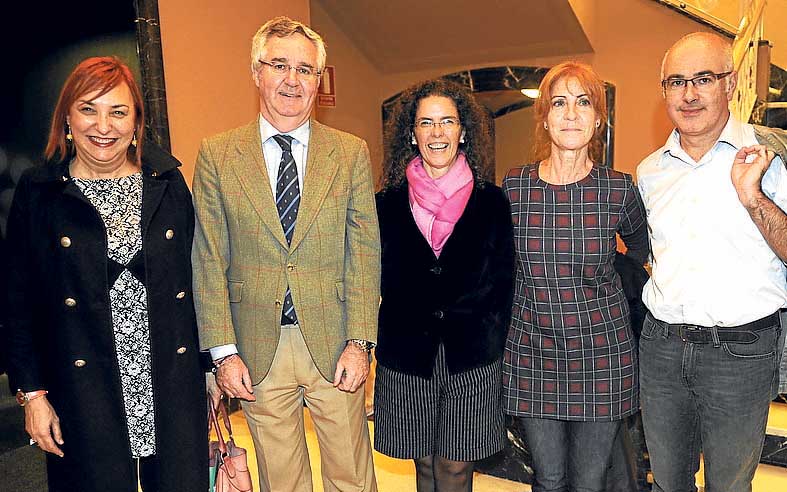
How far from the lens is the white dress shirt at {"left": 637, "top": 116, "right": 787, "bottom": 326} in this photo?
179cm

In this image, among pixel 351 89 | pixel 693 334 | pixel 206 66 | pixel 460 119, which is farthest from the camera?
pixel 351 89

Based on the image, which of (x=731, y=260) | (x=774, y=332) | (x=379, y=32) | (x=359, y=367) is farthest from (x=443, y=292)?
(x=379, y=32)

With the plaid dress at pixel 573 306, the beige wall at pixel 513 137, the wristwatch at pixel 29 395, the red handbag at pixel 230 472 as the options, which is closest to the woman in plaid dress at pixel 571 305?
the plaid dress at pixel 573 306

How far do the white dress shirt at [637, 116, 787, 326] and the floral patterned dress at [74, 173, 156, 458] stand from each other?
5.01ft

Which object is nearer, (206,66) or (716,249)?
(716,249)

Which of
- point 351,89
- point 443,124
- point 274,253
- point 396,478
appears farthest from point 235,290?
point 351,89

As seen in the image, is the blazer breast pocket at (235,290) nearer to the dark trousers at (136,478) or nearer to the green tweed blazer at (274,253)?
the green tweed blazer at (274,253)

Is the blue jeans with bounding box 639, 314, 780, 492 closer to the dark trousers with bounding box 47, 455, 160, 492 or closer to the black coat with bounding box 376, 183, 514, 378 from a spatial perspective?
the black coat with bounding box 376, 183, 514, 378

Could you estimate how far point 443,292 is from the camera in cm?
194

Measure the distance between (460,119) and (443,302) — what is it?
607 millimetres

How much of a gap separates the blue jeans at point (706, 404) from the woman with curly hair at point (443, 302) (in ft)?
1.52

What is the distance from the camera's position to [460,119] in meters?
2.06

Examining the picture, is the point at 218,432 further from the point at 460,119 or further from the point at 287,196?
the point at 460,119

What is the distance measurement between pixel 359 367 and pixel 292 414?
26 cm
